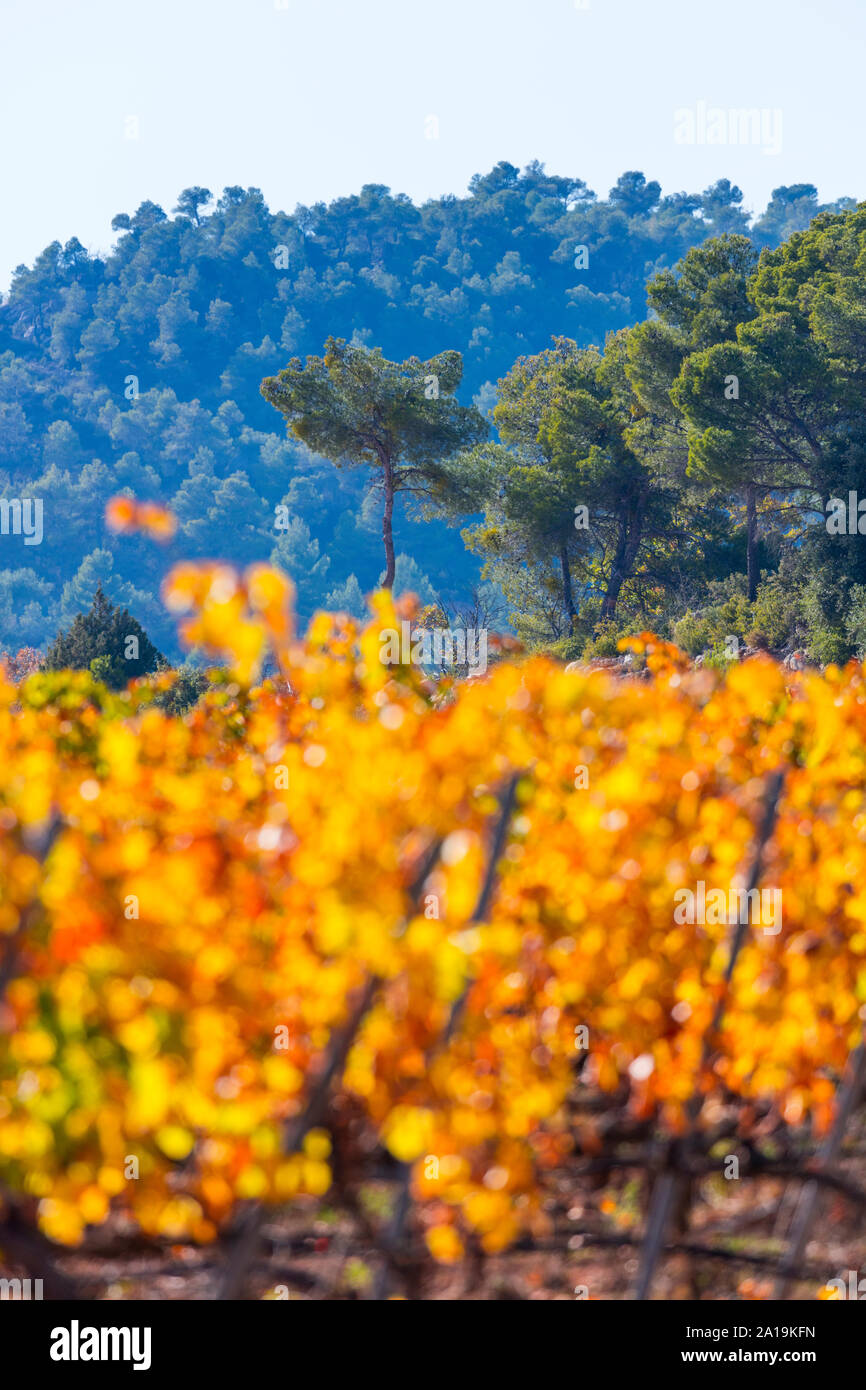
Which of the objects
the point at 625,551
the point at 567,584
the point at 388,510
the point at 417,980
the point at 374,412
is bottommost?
the point at 417,980

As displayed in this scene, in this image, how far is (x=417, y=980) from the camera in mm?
2346

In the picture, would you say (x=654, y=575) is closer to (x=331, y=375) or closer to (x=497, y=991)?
(x=331, y=375)

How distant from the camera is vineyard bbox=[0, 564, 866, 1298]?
2.29 metres

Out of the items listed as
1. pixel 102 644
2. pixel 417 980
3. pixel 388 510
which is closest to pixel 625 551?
pixel 388 510

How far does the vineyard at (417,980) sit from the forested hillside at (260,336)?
2988 inches

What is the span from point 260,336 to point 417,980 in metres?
104

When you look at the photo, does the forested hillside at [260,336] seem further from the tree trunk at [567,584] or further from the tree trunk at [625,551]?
the tree trunk at [625,551]

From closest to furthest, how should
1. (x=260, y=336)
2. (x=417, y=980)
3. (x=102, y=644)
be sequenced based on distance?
(x=417, y=980) < (x=102, y=644) < (x=260, y=336)

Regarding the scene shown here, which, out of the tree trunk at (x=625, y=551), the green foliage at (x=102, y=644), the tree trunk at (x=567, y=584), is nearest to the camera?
the green foliage at (x=102, y=644)

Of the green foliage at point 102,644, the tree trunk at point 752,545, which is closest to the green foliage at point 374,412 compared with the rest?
the tree trunk at point 752,545

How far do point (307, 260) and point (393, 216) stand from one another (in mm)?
8689

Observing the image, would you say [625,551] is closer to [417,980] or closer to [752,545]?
[752,545]

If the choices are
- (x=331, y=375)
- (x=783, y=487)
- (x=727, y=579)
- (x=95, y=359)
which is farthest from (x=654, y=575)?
(x=95, y=359)

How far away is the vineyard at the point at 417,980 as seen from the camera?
7.52 ft
